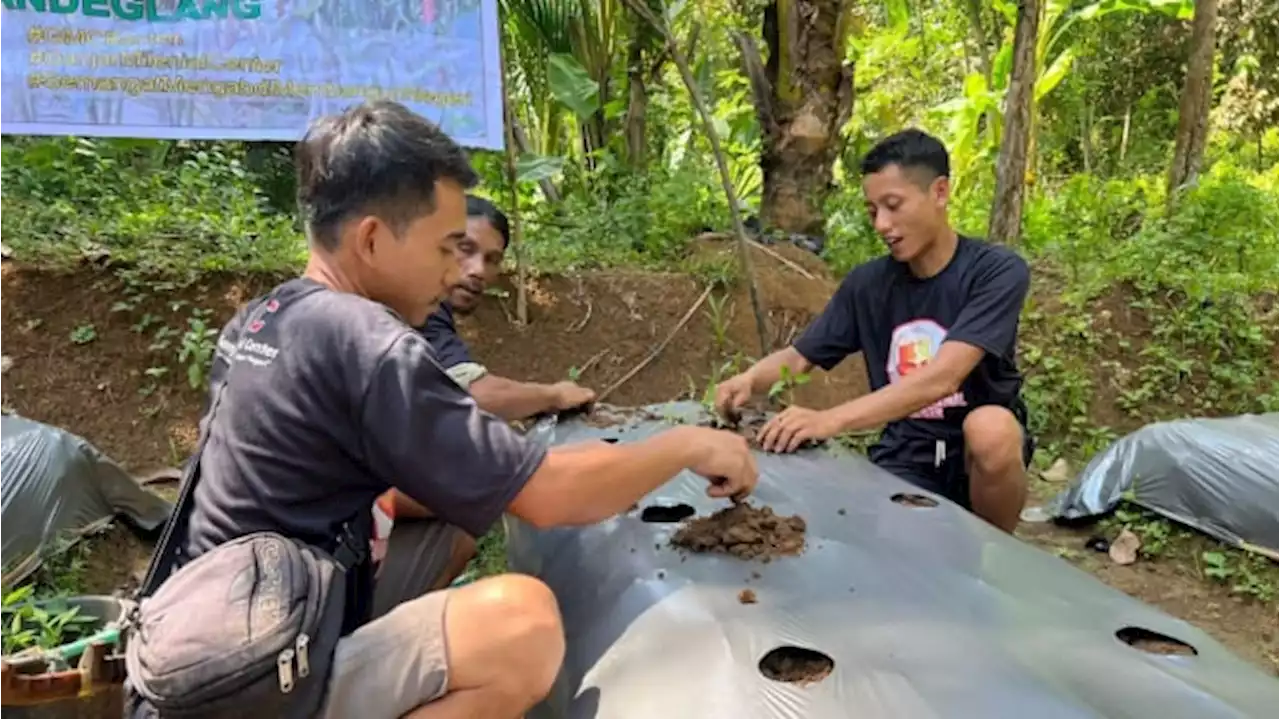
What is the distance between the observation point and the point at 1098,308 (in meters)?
5.30

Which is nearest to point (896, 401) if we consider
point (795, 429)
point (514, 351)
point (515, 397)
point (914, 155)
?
point (795, 429)

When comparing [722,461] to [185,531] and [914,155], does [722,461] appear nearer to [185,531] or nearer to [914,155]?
[185,531]

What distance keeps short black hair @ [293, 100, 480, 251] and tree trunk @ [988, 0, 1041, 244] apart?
4787 mm

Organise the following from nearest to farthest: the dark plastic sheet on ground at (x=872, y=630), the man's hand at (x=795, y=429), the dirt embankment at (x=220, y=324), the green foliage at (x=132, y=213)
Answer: the dark plastic sheet on ground at (x=872, y=630) → the man's hand at (x=795, y=429) → the dirt embankment at (x=220, y=324) → the green foliage at (x=132, y=213)

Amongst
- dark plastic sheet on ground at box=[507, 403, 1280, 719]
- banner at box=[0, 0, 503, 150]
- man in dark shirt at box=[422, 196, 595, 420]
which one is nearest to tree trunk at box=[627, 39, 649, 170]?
banner at box=[0, 0, 503, 150]

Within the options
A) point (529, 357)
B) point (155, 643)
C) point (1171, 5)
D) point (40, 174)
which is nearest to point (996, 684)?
point (155, 643)

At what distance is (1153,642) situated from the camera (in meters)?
1.58

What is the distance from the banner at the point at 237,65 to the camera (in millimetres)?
3674

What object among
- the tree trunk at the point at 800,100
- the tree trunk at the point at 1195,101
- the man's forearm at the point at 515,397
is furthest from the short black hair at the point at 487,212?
the tree trunk at the point at 1195,101

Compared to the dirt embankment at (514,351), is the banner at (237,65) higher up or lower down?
higher up

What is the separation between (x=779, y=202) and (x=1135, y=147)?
7904 millimetres

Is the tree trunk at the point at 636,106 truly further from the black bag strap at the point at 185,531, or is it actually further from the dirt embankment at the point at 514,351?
the black bag strap at the point at 185,531

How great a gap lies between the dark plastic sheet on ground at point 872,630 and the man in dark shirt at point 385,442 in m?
0.17

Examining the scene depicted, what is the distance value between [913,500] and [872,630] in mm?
761
